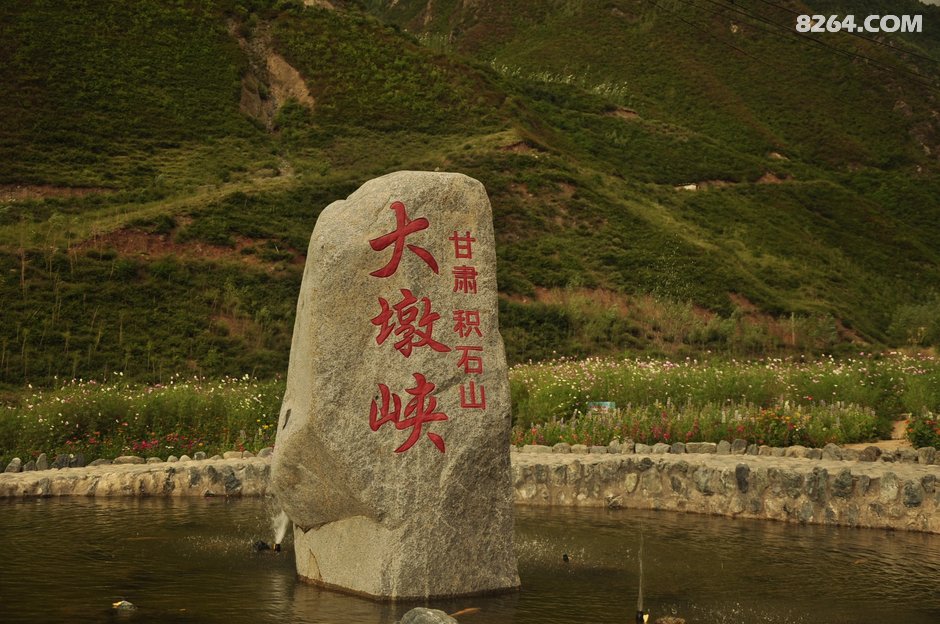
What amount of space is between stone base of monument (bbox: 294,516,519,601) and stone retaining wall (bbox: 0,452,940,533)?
172 inches

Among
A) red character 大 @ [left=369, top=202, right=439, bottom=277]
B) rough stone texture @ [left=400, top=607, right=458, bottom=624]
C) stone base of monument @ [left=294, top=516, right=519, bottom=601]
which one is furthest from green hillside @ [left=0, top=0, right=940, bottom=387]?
rough stone texture @ [left=400, top=607, right=458, bottom=624]

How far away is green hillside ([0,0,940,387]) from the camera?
34750 millimetres

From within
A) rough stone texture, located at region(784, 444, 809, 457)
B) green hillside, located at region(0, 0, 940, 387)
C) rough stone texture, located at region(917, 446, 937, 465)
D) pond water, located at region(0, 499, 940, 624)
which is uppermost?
green hillside, located at region(0, 0, 940, 387)

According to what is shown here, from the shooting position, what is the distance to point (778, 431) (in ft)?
48.1

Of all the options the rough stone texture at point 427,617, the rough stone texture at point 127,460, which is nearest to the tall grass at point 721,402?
the rough stone texture at point 127,460

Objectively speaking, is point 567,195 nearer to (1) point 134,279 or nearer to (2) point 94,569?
(1) point 134,279

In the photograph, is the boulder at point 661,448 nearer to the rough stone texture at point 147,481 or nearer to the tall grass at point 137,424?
the rough stone texture at point 147,481

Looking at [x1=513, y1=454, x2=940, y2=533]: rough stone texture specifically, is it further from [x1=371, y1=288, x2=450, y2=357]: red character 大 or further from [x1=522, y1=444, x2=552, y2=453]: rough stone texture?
[x1=371, y1=288, x2=450, y2=357]: red character 大

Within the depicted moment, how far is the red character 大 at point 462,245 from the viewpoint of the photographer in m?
8.61

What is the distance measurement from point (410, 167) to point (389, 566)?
146ft

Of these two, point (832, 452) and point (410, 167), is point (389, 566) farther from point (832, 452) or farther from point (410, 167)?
point (410, 167)

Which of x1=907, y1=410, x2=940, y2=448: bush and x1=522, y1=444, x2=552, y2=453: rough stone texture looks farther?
x1=522, y1=444, x2=552, y2=453: rough stone texture

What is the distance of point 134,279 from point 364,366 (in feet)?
95.5

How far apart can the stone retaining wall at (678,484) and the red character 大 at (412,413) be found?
512 cm
